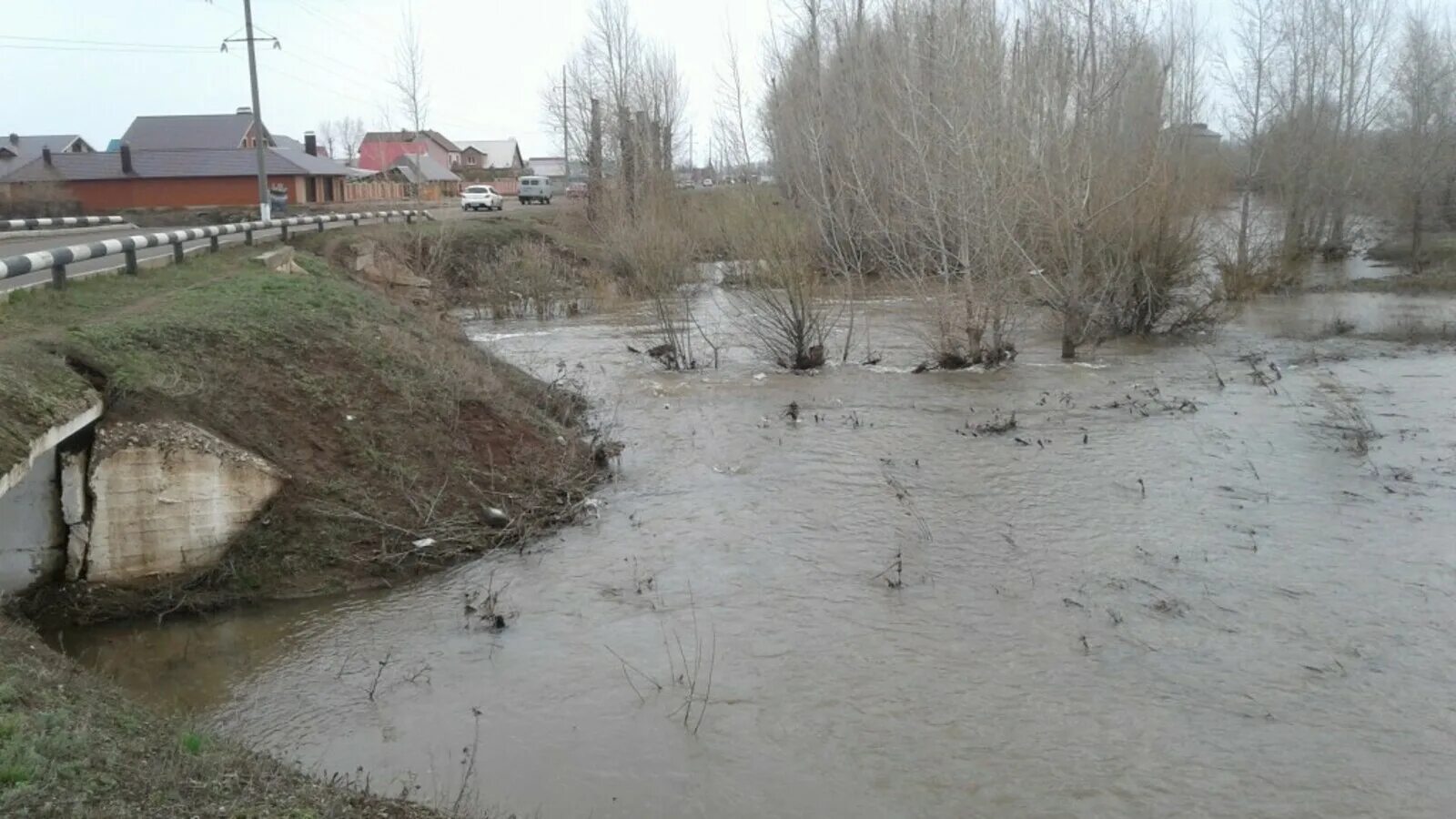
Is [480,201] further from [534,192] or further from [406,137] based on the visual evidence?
[406,137]

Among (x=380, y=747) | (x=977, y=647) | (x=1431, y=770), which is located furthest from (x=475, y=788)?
(x=1431, y=770)

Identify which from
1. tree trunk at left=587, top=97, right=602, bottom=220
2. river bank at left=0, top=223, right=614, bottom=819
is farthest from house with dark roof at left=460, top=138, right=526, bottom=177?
river bank at left=0, top=223, right=614, bottom=819

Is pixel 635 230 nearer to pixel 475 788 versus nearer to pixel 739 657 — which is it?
pixel 739 657

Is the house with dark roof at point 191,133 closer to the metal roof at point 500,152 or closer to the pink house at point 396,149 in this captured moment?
the pink house at point 396,149

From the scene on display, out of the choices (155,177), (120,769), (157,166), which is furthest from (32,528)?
(157,166)

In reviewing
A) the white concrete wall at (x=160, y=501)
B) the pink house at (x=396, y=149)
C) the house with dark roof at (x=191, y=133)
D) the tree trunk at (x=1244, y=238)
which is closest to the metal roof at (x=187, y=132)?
the house with dark roof at (x=191, y=133)

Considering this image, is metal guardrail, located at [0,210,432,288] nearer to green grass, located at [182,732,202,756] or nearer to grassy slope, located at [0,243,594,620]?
grassy slope, located at [0,243,594,620]

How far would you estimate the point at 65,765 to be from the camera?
15.6 feet

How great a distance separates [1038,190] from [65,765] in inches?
728

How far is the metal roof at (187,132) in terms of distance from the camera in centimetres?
5816

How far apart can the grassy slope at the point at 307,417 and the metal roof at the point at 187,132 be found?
48173 millimetres

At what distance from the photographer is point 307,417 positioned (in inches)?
465

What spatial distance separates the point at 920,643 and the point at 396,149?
3784 inches

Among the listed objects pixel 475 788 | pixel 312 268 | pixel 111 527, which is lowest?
pixel 475 788
